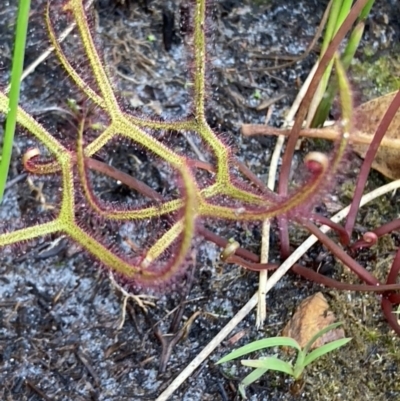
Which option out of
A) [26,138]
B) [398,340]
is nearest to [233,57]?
[26,138]

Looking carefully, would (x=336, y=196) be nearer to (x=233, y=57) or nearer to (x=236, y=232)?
(x=236, y=232)

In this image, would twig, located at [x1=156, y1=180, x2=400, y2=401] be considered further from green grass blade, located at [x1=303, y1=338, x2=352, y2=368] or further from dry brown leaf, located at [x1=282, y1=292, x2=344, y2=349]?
green grass blade, located at [x1=303, y1=338, x2=352, y2=368]

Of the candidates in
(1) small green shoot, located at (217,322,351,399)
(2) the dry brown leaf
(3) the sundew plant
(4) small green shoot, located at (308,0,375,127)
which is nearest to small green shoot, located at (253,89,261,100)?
(4) small green shoot, located at (308,0,375,127)

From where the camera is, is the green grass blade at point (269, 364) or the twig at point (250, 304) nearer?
the green grass blade at point (269, 364)

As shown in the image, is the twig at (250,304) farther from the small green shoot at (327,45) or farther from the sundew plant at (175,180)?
the small green shoot at (327,45)

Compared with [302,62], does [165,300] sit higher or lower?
lower

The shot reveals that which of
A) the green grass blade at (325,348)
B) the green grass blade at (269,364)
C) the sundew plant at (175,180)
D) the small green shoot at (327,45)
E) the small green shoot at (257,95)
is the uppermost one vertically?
the small green shoot at (257,95)

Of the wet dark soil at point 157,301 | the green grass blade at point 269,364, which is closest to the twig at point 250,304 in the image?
the wet dark soil at point 157,301

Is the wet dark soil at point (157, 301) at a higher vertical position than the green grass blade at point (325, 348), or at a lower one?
higher
